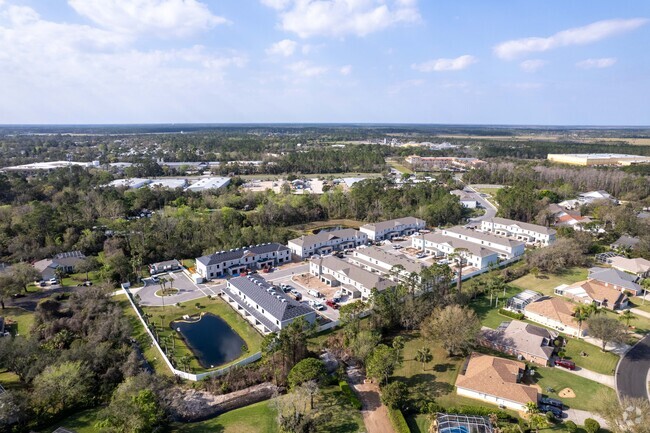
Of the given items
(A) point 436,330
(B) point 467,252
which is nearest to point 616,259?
(B) point 467,252

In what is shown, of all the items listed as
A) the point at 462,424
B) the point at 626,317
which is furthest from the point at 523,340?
the point at 626,317

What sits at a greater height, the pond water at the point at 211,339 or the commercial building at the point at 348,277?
the commercial building at the point at 348,277

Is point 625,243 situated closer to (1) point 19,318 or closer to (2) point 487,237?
(2) point 487,237

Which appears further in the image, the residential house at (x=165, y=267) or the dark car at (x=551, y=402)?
the residential house at (x=165, y=267)

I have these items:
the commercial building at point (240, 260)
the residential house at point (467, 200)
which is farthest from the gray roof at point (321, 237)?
the residential house at point (467, 200)

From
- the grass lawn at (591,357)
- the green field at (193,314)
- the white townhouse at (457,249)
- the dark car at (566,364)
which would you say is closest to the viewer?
the dark car at (566,364)

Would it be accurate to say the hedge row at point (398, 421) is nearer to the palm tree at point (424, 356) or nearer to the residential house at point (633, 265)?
the palm tree at point (424, 356)
